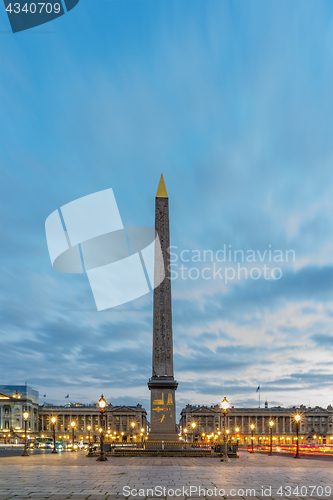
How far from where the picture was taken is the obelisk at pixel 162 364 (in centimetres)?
3303

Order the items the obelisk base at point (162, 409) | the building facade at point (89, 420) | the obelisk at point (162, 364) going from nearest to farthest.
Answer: the obelisk base at point (162, 409)
the obelisk at point (162, 364)
the building facade at point (89, 420)

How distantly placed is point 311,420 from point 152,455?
475 ft

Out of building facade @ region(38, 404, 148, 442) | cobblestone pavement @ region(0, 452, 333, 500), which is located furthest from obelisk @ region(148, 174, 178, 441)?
building facade @ region(38, 404, 148, 442)

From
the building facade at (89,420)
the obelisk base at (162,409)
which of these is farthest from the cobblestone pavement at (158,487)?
the building facade at (89,420)

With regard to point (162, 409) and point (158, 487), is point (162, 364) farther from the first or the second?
point (158, 487)

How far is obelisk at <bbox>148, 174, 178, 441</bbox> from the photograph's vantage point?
108ft

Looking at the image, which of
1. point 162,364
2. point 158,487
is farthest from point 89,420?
point 158,487

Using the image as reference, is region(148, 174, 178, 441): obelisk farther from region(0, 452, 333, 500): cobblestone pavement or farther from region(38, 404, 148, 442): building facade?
region(38, 404, 148, 442): building facade

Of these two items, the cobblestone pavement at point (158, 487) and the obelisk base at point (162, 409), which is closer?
the cobblestone pavement at point (158, 487)

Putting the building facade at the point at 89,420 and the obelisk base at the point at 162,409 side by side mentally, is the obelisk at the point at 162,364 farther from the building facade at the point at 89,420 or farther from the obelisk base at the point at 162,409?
the building facade at the point at 89,420

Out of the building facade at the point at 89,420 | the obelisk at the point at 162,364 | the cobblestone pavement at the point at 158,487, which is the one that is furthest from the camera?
the building facade at the point at 89,420

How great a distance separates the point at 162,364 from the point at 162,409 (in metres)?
3.51

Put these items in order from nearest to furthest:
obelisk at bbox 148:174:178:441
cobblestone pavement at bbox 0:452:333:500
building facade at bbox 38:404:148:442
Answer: cobblestone pavement at bbox 0:452:333:500, obelisk at bbox 148:174:178:441, building facade at bbox 38:404:148:442

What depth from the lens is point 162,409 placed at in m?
33.4
